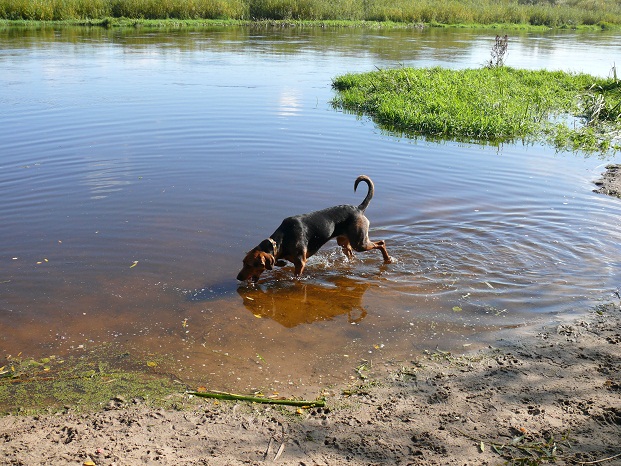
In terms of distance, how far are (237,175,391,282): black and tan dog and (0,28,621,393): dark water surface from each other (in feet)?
1.02

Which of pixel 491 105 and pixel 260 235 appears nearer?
pixel 260 235

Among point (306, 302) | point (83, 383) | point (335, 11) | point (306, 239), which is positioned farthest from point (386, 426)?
point (335, 11)

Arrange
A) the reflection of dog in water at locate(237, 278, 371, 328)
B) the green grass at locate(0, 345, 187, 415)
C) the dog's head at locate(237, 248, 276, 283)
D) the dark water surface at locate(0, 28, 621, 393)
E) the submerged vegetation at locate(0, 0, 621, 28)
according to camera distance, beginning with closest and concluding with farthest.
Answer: the green grass at locate(0, 345, 187, 415) < the dark water surface at locate(0, 28, 621, 393) < the reflection of dog in water at locate(237, 278, 371, 328) < the dog's head at locate(237, 248, 276, 283) < the submerged vegetation at locate(0, 0, 621, 28)

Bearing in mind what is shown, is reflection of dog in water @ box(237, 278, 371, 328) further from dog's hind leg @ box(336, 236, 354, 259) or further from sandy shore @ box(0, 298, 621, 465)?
sandy shore @ box(0, 298, 621, 465)

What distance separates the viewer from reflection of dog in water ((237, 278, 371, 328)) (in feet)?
20.6

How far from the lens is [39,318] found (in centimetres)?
595

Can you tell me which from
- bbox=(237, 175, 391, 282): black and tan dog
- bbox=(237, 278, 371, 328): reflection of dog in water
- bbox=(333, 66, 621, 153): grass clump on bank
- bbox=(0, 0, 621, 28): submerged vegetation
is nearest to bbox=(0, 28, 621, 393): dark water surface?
bbox=(237, 278, 371, 328): reflection of dog in water

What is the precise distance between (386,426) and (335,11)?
54014mm

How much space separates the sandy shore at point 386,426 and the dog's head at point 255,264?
7.39ft

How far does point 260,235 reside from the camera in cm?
831

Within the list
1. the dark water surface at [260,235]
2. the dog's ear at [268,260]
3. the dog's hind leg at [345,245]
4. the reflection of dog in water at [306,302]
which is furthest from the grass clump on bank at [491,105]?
the dog's ear at [268,260]

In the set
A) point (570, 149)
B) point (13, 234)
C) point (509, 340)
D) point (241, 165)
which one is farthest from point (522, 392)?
point (570, 149)

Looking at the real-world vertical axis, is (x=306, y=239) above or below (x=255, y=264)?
above

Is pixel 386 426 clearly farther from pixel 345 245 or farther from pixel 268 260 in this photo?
pixel 345 245
